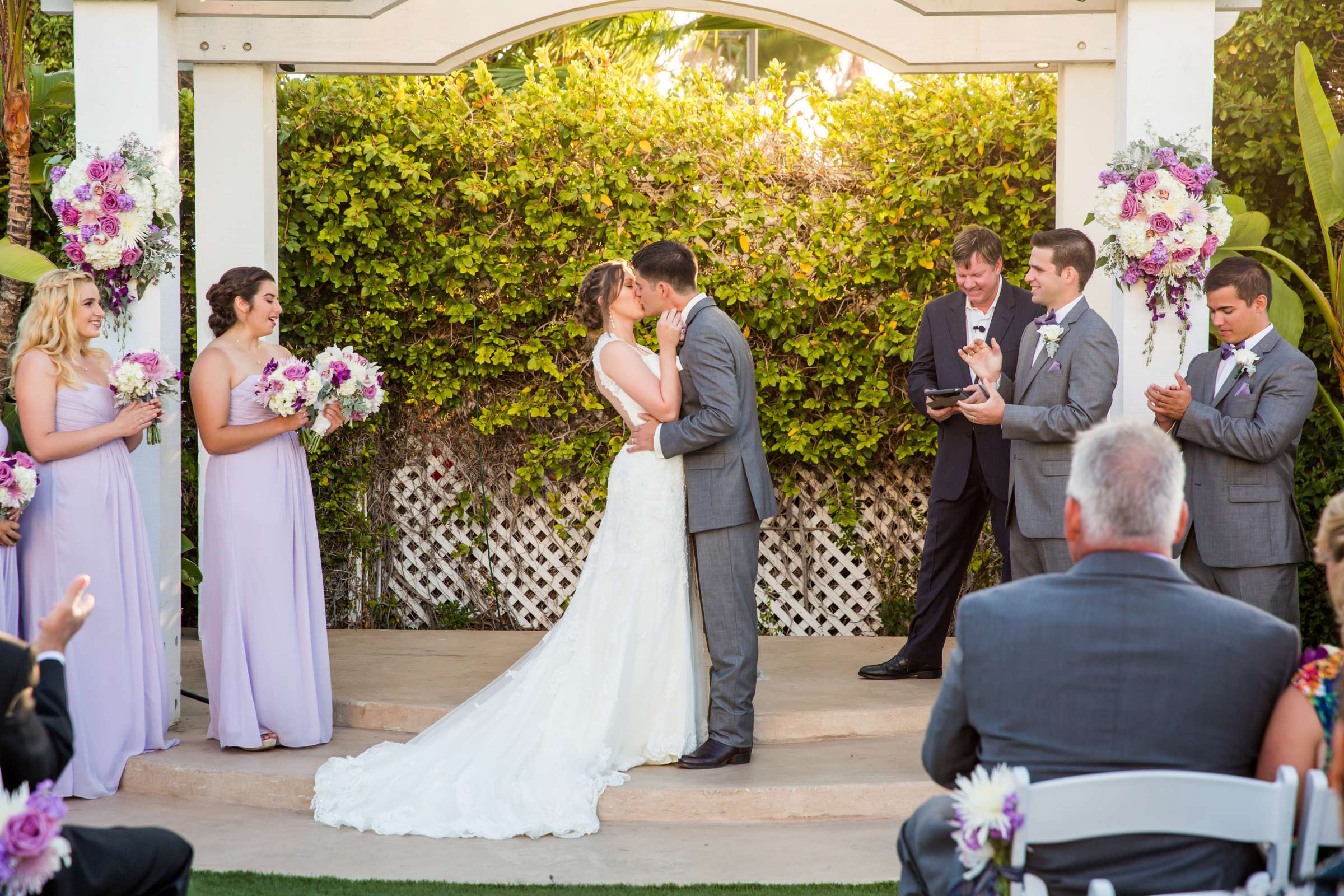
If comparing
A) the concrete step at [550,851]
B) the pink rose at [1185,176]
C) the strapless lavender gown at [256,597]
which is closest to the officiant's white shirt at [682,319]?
the concrete step at [550,851]

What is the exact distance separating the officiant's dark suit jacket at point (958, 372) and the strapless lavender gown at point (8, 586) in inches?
150

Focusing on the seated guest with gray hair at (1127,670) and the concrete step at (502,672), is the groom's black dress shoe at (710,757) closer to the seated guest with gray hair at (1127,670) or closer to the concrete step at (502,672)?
the concrete step at (502,672)

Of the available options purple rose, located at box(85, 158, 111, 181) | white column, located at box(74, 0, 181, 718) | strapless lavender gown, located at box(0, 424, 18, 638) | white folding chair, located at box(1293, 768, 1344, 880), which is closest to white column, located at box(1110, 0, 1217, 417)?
white folding chair, located at box(1293, 768, 1344, 880)

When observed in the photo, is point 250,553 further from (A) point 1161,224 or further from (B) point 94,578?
(A) point 1161,224

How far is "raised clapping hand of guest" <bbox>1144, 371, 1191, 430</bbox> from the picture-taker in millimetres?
4688

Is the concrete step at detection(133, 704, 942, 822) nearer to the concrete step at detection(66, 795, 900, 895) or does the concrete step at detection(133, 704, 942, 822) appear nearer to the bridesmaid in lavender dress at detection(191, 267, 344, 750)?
the concrete step at detection(66, 795, 900, 895)

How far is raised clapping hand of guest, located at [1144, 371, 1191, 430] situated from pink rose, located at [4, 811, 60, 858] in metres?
3.89

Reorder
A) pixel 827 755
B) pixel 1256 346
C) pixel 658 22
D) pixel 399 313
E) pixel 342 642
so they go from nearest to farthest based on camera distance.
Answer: pixel 1256 346 → pixel 827 755 → pixel 342 642 → pixel 399 313 → pixel 658 22

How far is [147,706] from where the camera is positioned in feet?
16.8

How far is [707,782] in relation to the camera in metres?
4.70

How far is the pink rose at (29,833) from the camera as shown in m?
2.26

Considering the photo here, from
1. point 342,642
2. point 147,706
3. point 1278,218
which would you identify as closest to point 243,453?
A: point 147,706

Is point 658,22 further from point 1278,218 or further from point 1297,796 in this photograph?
point 1297,796

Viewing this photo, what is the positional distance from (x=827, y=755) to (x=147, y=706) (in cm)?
277
